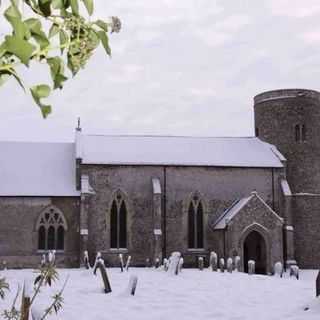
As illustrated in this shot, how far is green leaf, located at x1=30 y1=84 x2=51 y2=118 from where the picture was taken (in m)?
1.53

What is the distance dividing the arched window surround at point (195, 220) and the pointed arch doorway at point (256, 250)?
2.69m

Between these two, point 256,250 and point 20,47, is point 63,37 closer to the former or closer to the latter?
point 20,47

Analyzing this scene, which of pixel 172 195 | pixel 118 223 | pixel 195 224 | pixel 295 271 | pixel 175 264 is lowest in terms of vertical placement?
pixel 295 271

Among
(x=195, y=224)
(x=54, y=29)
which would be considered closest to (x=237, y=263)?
(x=195, y=224)

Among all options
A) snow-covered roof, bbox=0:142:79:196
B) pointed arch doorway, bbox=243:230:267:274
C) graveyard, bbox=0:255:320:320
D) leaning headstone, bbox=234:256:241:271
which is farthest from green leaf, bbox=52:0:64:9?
pointed arch doorway, bbox=243:230:267:274

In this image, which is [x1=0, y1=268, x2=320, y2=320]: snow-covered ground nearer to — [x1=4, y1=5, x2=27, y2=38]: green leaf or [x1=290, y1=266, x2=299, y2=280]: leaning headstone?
[x1=4, y1=5, x2=27, y2=38]: green leaf

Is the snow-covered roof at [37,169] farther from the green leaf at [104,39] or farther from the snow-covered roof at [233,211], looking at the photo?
the green leaf at [104,39]

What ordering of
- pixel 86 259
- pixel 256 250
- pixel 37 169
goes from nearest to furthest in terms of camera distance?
pixel 86 259 < pixel 256 250 < pixel 37 169

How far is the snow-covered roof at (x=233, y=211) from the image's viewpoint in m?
34.1

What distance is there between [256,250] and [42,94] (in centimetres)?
3544

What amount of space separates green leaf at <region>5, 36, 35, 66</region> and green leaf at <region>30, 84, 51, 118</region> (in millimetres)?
122

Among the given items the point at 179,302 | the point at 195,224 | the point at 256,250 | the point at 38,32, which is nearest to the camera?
the point at 38,32

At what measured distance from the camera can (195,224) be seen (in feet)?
120

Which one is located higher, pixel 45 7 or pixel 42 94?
pixel 45 7
